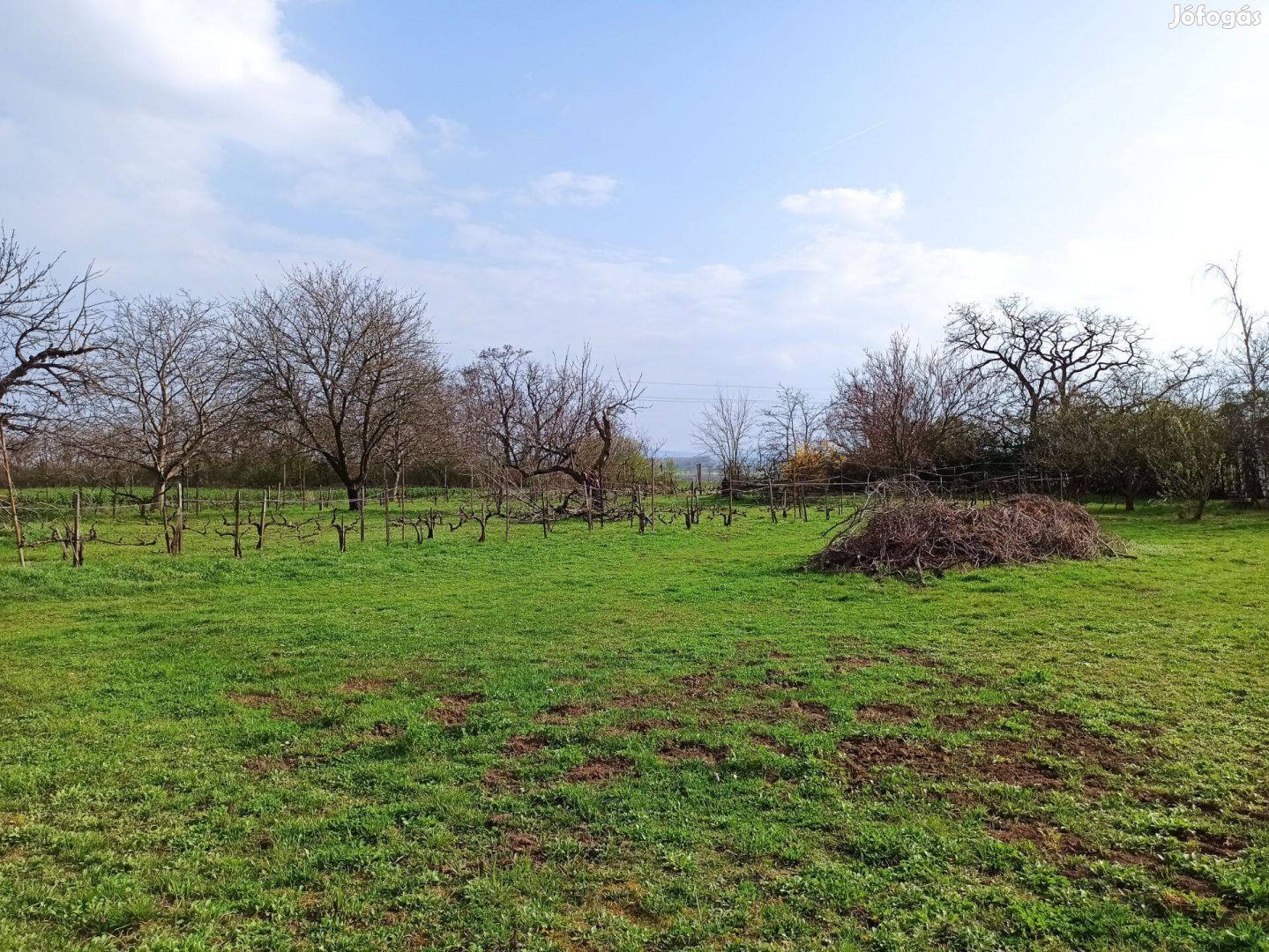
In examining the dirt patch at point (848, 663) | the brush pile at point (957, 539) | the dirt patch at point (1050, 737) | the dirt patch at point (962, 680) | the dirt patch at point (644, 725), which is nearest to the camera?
the dirt patch at point (1050, 737)

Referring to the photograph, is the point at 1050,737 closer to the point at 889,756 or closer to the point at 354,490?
the point at 889,756

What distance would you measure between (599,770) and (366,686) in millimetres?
2594

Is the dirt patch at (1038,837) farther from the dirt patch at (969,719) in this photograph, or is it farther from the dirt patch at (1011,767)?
the dirt patch at (969,719)

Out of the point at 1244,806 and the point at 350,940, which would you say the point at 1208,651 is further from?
the point at 350,940

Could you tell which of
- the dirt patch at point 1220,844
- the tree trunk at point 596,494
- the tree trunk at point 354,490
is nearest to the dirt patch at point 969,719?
the dirt patch at point 1220,844

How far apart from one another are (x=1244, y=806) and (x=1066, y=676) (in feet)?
7.19

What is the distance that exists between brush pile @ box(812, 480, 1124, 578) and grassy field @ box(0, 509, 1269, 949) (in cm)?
241

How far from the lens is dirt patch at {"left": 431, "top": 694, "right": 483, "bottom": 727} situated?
474cm

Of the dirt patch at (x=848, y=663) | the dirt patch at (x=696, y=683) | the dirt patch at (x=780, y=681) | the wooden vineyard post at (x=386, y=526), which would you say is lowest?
the dirt patch at (x=696, y=683)

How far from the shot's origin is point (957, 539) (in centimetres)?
1086

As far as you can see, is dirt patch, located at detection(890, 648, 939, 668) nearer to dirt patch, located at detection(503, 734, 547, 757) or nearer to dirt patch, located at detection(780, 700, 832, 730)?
dirt patch, located at detection(780, 700, 832, 730)

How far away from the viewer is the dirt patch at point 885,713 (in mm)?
4637

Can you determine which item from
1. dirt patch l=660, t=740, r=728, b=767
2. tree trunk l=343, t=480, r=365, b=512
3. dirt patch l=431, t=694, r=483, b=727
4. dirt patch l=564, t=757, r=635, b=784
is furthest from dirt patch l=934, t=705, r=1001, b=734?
tree trunk l=343, t=480, r=365, b=512

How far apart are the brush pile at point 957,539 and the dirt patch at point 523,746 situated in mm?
7077
